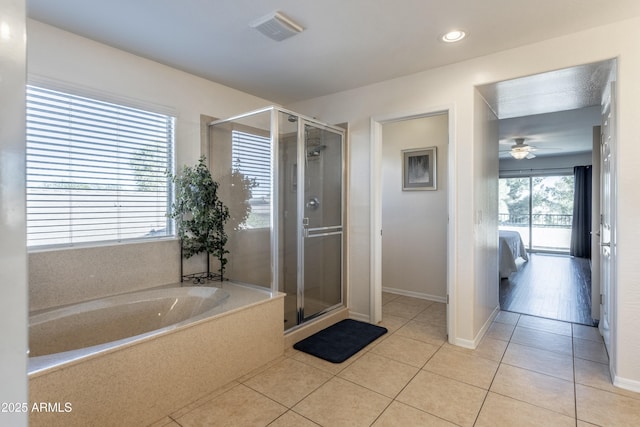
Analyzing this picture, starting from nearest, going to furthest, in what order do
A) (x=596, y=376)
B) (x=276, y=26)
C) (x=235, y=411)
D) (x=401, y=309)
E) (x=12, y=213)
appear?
(x=12, y=213), (x=235, y=411), (x=276, y=26), (x=596, y=376), (x=401, y=309)

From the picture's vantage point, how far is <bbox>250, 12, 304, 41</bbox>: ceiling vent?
2061 millimetres

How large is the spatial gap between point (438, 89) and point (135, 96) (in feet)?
8.33

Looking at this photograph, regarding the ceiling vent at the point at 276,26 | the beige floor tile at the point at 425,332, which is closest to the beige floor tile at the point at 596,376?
the beige floor tile at the point at 425,332

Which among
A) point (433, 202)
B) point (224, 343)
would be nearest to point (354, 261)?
point (433, 202)

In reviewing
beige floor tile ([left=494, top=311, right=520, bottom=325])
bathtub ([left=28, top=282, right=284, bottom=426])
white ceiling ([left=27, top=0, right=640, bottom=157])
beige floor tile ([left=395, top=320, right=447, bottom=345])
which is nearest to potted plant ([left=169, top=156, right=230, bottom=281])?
bathtub ([left=28, top=282, right=284, bottom=426])

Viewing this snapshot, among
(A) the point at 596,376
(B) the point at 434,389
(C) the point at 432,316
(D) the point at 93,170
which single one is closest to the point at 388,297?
(C) the point at 432,316

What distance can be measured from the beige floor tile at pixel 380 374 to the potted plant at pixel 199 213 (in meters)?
1.50

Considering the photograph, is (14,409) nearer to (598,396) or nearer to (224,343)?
(224,343)

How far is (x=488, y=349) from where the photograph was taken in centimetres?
269

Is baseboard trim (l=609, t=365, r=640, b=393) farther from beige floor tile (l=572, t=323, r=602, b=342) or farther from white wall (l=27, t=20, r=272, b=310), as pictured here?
white wall (l=27, t=20, r=272, b=310)

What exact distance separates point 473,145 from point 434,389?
74.4 inches

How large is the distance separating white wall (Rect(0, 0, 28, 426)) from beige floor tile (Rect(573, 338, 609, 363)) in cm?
336

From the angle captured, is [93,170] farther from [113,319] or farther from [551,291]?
[551,291]

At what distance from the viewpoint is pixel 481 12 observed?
2.00 m
